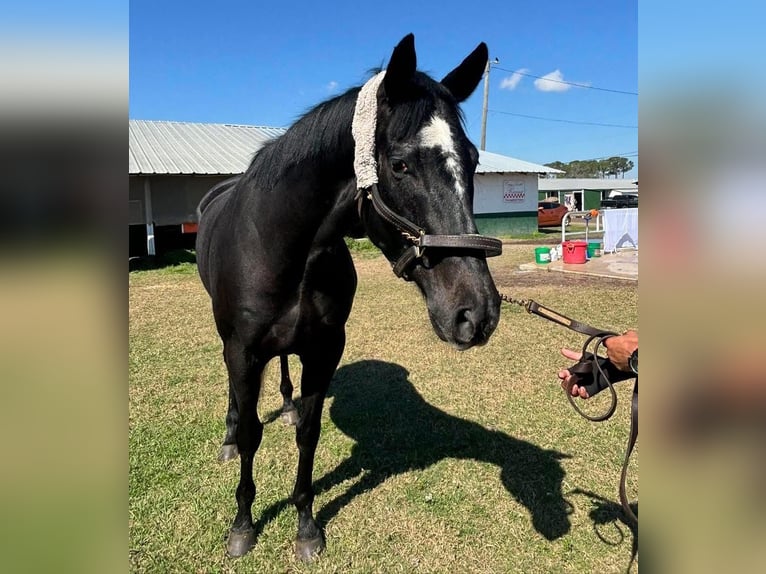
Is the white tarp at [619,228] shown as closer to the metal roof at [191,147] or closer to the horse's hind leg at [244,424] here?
the metal roof at [191,147]

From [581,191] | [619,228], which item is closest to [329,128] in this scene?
[619,228]

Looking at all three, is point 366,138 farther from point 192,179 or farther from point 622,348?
point 192,179

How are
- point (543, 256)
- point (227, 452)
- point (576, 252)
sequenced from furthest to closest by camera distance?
1. point (543, 256)
2. point (576, 252)
3. point (227, 452)

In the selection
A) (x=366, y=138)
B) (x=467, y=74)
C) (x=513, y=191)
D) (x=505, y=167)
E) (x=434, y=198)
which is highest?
(x=505, y=167)

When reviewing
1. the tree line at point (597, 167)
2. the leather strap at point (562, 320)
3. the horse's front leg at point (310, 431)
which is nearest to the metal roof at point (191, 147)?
the horse's front leg at point (310, 431)

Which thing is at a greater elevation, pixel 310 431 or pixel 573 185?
pixel 573 185

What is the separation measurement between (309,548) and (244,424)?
2.58 feet

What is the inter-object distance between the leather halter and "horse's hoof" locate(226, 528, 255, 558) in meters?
1.87

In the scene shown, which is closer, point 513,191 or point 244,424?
point 244,424

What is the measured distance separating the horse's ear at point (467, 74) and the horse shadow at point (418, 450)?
2.49m

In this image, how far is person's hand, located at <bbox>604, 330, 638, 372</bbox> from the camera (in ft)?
5.62

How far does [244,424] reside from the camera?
2.73 metres
